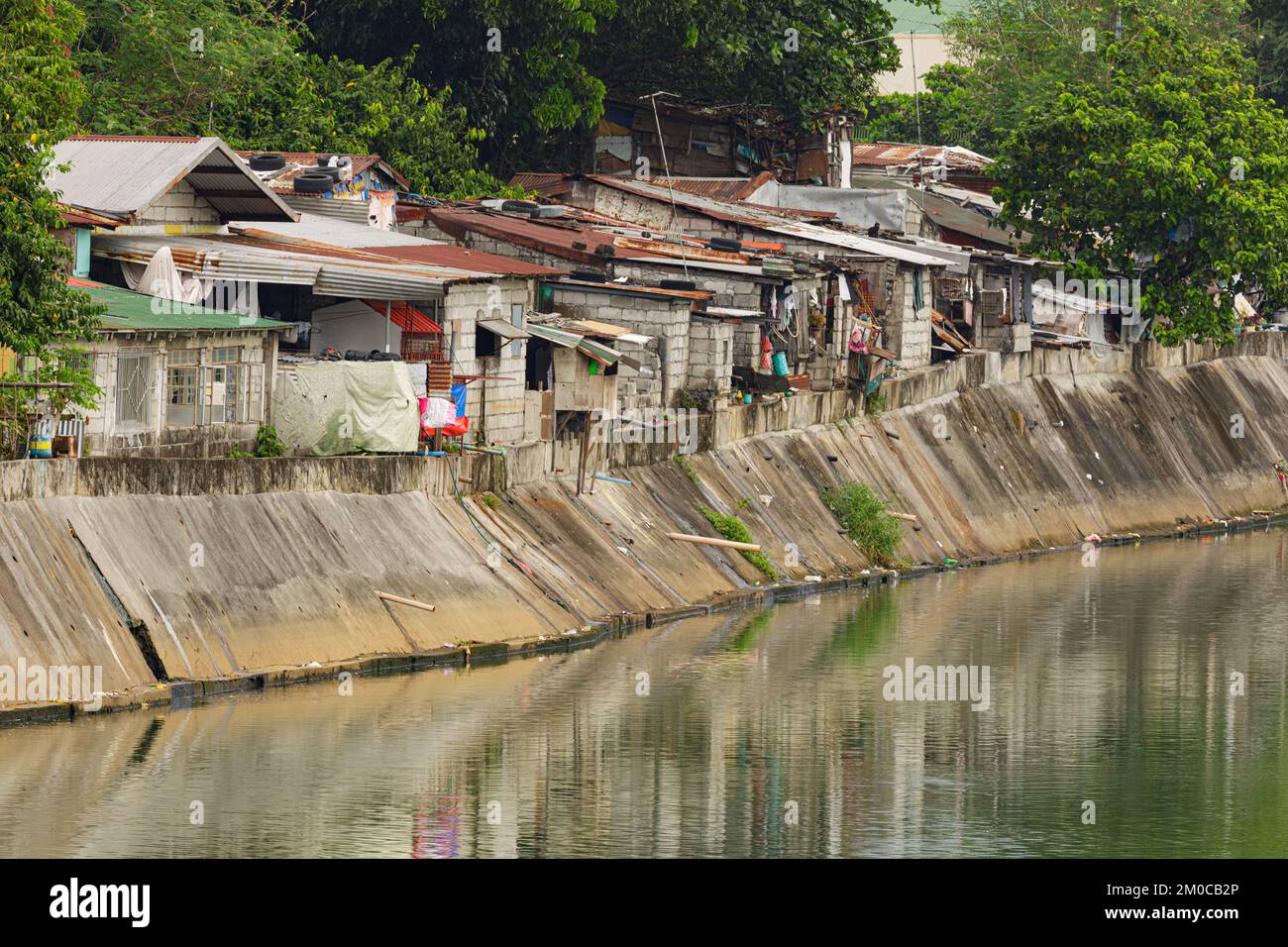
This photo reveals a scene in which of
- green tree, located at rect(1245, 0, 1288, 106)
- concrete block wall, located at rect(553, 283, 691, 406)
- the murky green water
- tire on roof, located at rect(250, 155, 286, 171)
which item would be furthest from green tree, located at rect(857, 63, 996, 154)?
the murky green water

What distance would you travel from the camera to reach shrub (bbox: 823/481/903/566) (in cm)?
6059

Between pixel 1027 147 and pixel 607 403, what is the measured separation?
22.7 meters

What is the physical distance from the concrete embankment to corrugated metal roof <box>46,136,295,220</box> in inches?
309

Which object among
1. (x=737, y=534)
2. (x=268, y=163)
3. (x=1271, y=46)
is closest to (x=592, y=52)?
(x=268, y=163)

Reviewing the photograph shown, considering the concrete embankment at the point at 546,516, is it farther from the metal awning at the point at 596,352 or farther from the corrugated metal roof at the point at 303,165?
the corrugated metal roof at the point at 303,165

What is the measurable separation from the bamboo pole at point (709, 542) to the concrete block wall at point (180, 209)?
12434mm

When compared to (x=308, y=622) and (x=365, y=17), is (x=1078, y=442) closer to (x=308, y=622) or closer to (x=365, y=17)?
(x=365, y=17)

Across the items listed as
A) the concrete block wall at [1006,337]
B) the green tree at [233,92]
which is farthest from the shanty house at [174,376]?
the concrete block wall at [1006,337]

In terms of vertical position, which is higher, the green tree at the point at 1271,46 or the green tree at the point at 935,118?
the green tree at the point at 1271,46

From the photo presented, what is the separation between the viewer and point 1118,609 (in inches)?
2313

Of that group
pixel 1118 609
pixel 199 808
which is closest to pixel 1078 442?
pixel 1118 609

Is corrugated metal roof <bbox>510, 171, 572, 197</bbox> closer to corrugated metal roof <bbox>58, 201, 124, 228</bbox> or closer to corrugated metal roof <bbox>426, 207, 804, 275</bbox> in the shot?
corrugated metal roof <bbox>426, 207, 804, 275</bbox>

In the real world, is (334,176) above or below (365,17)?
below

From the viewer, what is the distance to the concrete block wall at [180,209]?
172 ft
